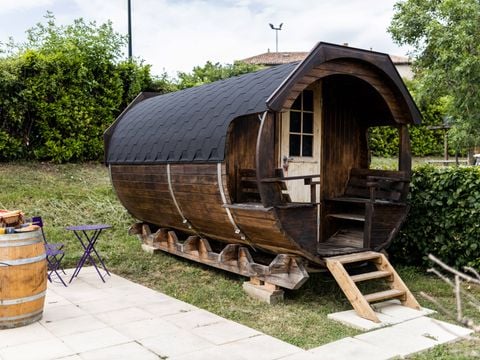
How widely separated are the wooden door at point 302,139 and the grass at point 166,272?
1279 millimetres

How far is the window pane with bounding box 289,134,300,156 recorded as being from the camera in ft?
20.2

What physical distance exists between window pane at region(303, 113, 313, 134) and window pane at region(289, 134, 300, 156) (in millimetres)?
167

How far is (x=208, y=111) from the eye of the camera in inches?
235

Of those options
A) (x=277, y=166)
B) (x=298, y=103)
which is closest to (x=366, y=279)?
(x=277, y=166)

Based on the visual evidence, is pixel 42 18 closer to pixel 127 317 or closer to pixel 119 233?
pixel 119 233

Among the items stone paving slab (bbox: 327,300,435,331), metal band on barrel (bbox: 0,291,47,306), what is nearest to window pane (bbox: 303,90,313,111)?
stone paving slab (bbox: 327,300,435,331)

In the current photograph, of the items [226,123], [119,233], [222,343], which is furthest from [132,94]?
[222,343]

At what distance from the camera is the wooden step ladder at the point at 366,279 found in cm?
477

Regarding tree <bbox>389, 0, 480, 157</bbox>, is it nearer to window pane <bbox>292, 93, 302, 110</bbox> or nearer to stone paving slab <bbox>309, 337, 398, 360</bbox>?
window pane <bbox>292, 93, 302, 110</bbox>

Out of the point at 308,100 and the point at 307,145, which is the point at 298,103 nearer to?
the point at 308,100

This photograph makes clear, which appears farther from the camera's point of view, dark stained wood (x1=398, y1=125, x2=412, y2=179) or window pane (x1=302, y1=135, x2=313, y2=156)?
window pane (x1=302, y1=135, x2=313, y2=156)

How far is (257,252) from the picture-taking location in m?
5.89

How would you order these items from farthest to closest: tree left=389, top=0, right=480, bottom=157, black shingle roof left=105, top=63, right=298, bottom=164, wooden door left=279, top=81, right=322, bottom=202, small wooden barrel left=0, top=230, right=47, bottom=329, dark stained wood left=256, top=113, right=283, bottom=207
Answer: tree left=389, top=0, right=480, bottom=157
wooden door left=279, top=81, right=322, bottom=202
black shingle roof left=105, top=63, right=298, bottom=164
dark stained wood left=256, top=113, right=283, bottom=207
small wooden barrel left=0, top=230, right=47, bottom=329

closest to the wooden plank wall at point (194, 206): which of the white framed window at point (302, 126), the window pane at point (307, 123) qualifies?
the white framed window at point (302, 126)
